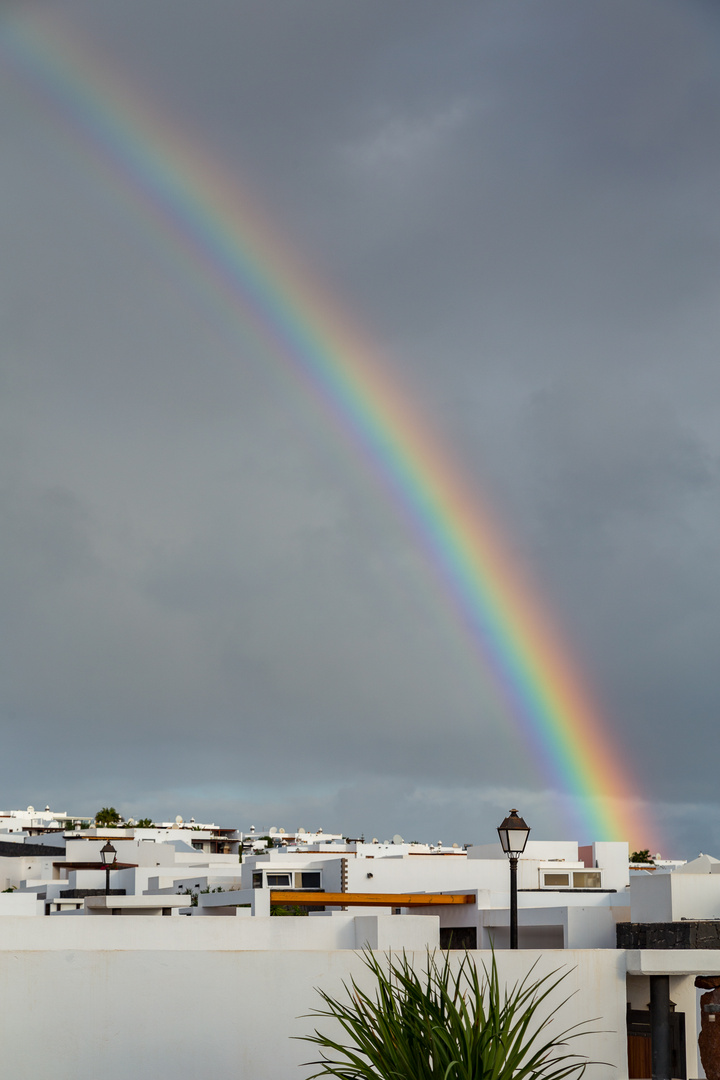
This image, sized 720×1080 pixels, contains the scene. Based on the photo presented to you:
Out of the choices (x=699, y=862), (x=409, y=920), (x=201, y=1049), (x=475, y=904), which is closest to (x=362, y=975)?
(x=201, y=1049)

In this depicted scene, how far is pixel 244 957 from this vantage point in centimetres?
1079

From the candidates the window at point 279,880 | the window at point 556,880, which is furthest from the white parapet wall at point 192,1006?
the window at point 556,880

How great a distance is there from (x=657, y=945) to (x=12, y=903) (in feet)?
49.4

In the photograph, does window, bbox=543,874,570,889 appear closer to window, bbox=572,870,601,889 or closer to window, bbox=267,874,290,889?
window, bbox=572,870,601,889

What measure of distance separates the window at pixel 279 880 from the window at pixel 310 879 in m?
1.27

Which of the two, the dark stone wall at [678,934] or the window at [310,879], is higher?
the dark stone wall at [678,934]

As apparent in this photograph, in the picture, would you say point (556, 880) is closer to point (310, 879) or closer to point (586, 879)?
point (586, 879)

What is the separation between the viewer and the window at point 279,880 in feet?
182

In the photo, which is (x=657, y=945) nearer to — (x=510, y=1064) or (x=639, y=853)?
(x=510, y=1064)

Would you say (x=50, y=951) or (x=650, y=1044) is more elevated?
(x=50, y=951)

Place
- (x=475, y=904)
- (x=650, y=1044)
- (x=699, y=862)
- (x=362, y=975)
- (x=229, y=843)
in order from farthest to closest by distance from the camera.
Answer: (x=229, y=843)
(x=475, y=904)
(x=699, y=862)
(x=650, y=1044)
(x=362, y=975)

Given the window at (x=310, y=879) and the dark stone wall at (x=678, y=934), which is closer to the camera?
the dark stone wall at (x=678, y=934)

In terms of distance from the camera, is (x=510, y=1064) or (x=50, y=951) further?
(x=50, y=951)

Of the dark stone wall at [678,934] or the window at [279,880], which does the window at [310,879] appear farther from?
the dark stone wall at [678,934]
